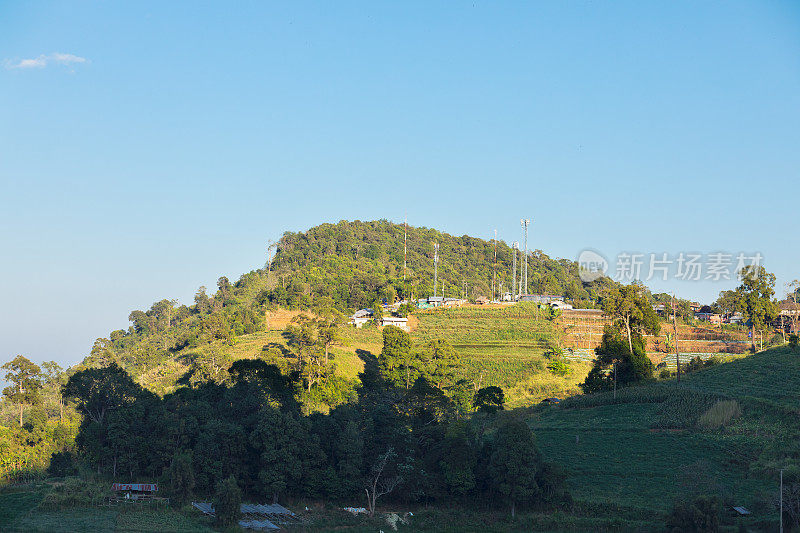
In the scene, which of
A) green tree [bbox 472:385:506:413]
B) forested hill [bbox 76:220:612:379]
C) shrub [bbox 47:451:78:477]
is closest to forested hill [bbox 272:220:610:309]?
forested hill [bbox 76:220:612:379]

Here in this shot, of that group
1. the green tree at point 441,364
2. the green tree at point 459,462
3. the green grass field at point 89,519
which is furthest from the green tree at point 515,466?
the green tree at point 441,364

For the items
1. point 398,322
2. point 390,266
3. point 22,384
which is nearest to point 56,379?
point 22,384

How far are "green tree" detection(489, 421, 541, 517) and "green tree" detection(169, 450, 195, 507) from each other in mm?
14695

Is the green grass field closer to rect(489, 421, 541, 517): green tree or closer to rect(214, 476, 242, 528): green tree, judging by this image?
rect(214, 476, 242, 528): green tree

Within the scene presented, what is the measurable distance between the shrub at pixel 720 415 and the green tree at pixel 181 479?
31.0 metres

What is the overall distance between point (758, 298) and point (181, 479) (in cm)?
6041

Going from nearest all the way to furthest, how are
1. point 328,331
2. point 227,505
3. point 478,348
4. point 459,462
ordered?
point 227,505, point 459,462, point 328,331, point 478,348

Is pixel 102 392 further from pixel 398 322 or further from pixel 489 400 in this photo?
pixel 398 322

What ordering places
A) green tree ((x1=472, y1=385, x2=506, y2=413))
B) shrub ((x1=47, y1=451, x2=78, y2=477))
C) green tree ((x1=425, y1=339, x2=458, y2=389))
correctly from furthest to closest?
green tree ((x1=425, y1=339, x2=458, y2=389)), green tree ((x1=472, y1=385, x2=506, y2=413)), shrub ((x1=47, y1=451, x2=78, y2=477))

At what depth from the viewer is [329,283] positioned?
101750mm

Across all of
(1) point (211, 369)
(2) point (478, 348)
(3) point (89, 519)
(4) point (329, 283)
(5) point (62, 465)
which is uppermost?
(4) point (329, 283)

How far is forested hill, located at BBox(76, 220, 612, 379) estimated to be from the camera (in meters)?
86.9

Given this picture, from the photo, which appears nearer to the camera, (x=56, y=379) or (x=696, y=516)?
(x=696, y=516)

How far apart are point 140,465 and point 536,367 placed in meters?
41.0
